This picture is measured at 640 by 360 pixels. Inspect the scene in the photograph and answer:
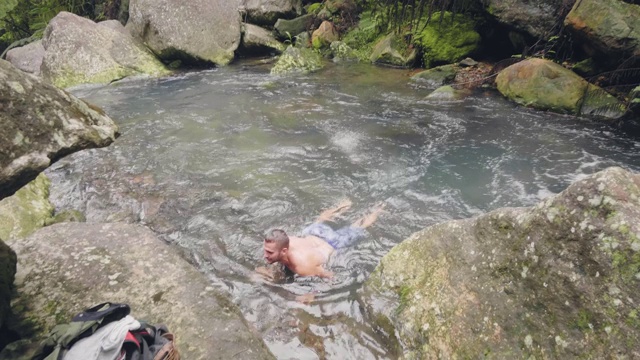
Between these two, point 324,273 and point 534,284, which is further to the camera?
point 324,273

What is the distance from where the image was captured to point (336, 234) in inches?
196

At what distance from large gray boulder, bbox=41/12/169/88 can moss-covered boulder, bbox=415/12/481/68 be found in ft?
27.4

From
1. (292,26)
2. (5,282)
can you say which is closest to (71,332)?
(5,282)

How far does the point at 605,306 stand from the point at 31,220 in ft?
18.8

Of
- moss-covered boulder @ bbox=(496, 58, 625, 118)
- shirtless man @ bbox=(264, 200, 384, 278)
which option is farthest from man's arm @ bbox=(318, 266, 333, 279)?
moss-covered boulder @ bbox=(496, 58, 625, 118)

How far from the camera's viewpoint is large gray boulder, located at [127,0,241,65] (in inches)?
534

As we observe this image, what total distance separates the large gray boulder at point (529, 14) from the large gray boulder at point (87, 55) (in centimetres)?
1013

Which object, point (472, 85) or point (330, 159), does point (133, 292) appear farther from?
point (472, 85)

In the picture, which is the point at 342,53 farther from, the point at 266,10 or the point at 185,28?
the point at 185,28

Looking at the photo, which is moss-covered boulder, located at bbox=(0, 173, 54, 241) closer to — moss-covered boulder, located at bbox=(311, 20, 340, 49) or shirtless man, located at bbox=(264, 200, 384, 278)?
shirtless man, located at bbox=(264, 200, 384, 278)

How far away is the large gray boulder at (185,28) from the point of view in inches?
534

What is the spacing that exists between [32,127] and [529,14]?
416 inches

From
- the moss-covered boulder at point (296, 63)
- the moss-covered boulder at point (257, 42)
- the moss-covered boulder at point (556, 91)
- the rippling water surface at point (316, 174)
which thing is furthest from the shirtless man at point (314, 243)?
the moss-covered boulder at point (257, 42)

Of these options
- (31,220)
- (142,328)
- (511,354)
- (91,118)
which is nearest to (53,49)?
(31,220)
